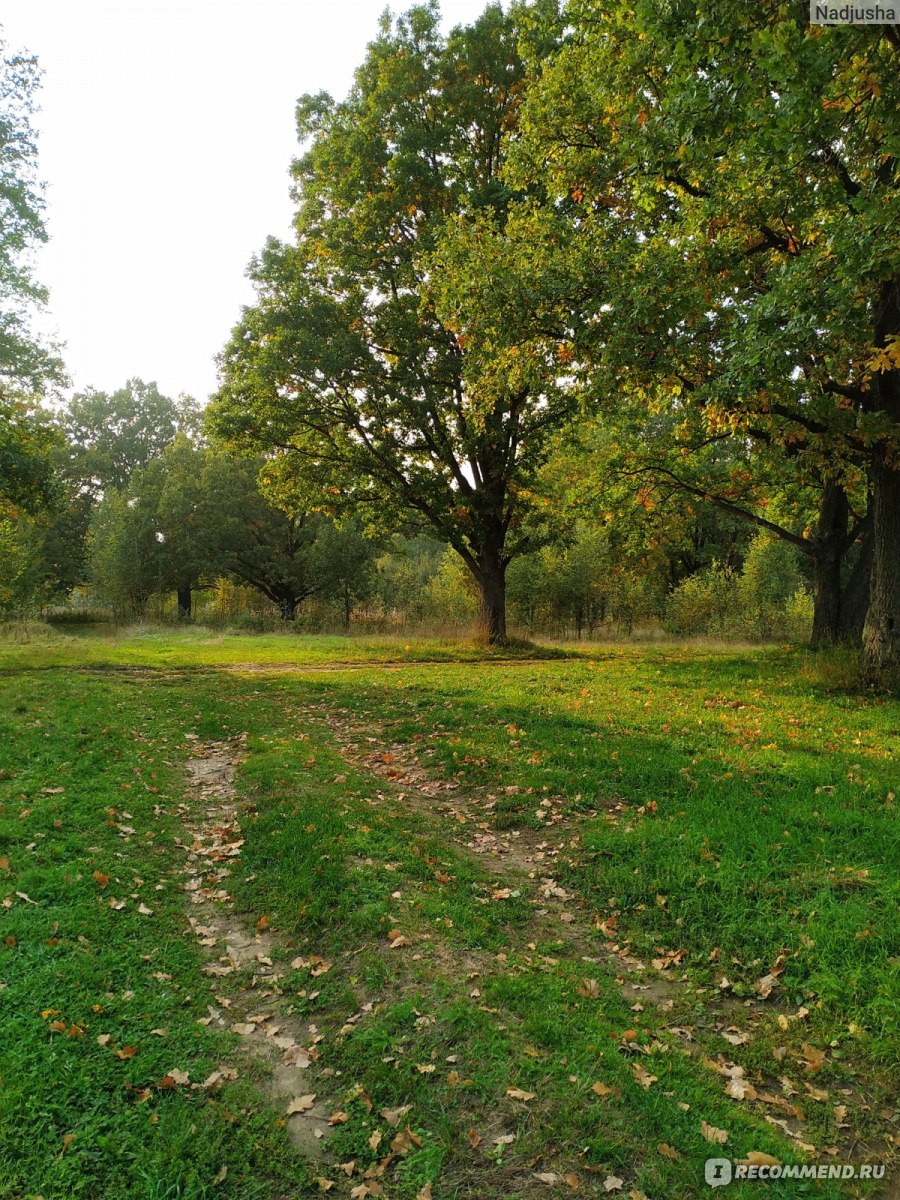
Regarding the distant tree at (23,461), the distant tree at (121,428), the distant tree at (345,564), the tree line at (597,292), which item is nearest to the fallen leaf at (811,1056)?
the tree line at (597,292)

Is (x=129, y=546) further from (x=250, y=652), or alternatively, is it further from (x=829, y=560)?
(x=829, y=560)

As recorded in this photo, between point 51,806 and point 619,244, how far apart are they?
12199 millimetres

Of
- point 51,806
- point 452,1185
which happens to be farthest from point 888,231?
point 51,806

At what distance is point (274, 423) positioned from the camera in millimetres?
20844

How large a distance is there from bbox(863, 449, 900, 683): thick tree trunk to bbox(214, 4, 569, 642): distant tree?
29.6 ft

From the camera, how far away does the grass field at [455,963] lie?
3346 millimetres

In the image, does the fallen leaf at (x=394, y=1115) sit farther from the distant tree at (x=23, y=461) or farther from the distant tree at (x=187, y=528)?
the distant tree at (x=187, y=528)

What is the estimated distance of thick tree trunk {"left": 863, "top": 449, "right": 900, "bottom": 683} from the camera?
38.5 ft

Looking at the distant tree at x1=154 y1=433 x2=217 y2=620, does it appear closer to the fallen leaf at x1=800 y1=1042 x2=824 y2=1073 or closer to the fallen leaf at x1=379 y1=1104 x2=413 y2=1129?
the fallen leaf at x1=379 y1=1104 x2=413 y2=1129

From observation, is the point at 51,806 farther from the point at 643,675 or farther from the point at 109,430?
the point at 109,430

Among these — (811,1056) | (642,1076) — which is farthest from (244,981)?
(811,1056)

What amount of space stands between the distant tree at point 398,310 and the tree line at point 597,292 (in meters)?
0.09

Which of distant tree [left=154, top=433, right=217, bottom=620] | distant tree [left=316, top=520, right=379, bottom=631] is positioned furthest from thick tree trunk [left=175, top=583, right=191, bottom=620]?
distant tree [left=316, top=520, right=379, bottom=631]

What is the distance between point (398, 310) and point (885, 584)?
49.6 feet
